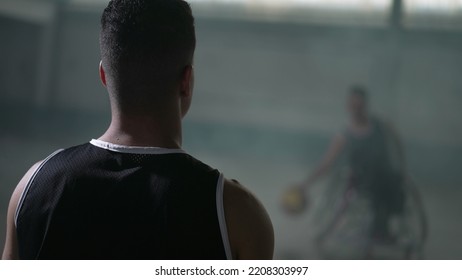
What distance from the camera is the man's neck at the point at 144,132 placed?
78cm

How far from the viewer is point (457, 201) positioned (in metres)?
4.49

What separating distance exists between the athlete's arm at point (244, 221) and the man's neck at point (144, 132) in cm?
11

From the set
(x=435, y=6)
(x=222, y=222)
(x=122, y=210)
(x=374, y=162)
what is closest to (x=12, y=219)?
(x=122, y=210)

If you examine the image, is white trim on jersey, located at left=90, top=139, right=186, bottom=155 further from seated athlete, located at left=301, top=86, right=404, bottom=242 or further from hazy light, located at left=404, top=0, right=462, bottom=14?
hazy light, located at left=404, top=0, right=462, bottom=14

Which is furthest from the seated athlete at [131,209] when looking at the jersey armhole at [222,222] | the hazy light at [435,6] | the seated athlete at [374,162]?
the hazy light at [435,6]

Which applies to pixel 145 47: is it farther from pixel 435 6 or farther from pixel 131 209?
pixel 435 6

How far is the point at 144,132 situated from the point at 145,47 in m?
0.11

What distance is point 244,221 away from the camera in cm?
73

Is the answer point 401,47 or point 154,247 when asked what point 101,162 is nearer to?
point 154,247

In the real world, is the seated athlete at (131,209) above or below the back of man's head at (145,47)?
below

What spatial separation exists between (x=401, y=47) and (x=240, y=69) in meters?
1.37

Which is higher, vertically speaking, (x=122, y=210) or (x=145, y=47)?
(x=145, y=47)

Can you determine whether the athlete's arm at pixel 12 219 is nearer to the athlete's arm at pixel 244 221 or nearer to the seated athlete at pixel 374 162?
the athlete's arm at pixel 244 221
